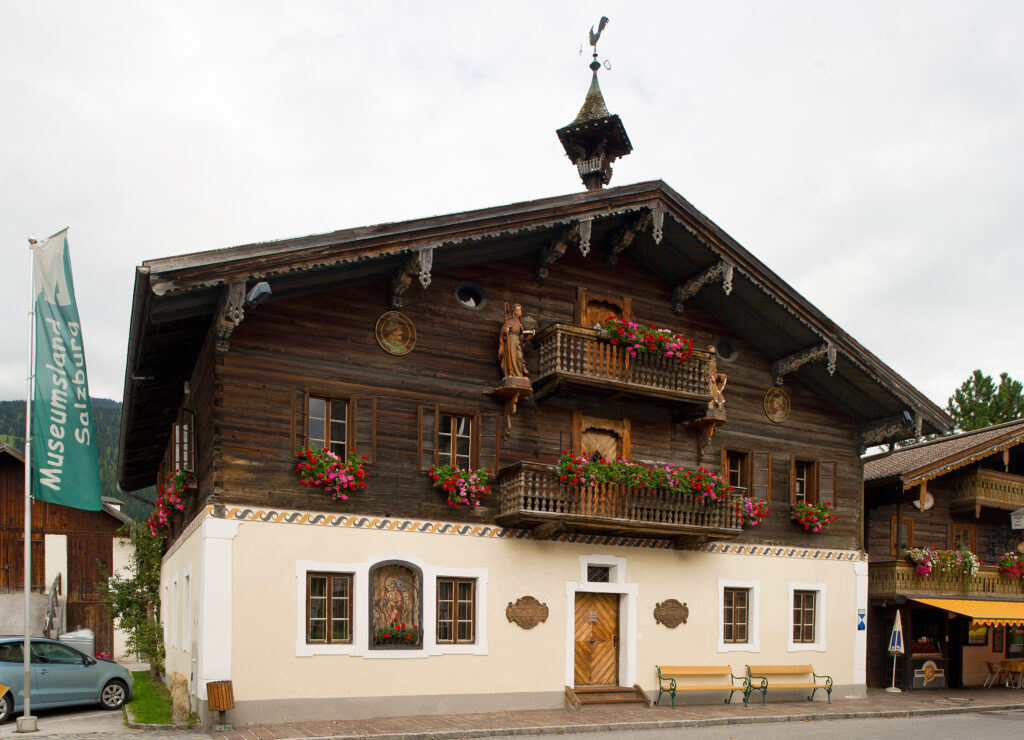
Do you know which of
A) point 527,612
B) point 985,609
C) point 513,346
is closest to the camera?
point 527,612

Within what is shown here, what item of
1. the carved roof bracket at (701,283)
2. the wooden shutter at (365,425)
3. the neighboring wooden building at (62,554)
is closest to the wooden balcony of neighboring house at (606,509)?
the wooden shutter at (365,425)

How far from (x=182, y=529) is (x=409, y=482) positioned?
600cm

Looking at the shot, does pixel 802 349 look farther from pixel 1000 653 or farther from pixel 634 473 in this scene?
pixel 1000 653

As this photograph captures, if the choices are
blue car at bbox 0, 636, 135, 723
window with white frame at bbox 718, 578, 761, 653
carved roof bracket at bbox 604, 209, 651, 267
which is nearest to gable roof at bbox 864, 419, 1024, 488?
window with white frame at bbox 718, 578, 761, 653

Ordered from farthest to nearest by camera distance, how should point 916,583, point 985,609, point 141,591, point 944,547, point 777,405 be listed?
point 944,547, point 141,591, point 985,609, point 916,583, point 777,405

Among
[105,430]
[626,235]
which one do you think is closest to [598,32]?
[626,235]

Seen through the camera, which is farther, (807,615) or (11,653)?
(807,615)

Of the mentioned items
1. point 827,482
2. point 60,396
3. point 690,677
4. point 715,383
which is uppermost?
point 715,383

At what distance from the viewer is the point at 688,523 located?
2014 centimetres

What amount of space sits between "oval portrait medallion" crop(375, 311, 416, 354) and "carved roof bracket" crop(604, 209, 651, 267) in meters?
4.98

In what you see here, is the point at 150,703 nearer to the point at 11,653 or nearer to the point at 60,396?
the point at 11,653

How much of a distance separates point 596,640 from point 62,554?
23.4m

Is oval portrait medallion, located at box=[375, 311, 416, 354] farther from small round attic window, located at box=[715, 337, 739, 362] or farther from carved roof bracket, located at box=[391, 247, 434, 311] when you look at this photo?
small round attic window, located at box=[715, 337, 739, 362]

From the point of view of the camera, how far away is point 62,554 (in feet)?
117
